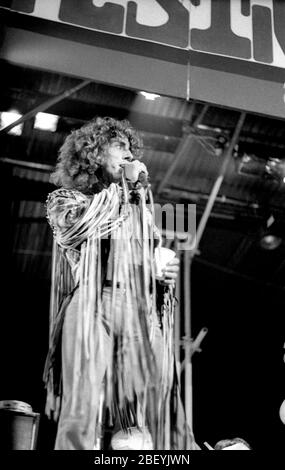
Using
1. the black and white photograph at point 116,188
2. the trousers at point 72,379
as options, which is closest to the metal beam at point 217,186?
the black and white photograph at point 116,188

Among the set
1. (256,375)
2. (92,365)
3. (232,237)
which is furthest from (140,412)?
(256,375)

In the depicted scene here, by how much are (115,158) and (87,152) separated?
5.0 inches

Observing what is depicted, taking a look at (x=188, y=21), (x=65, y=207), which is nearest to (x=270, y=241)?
(x=188, y=21)

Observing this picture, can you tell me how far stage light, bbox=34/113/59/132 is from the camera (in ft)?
9.33

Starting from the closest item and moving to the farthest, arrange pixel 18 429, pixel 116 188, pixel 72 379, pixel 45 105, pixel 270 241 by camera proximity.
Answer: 1. pixel 72 379
2. pixel 18 429
3. pixel 116 188
4. pixel 45 105
5. pixel 270 241

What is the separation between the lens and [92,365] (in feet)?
4.68

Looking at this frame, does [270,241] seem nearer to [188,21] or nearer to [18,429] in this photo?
[188,21]

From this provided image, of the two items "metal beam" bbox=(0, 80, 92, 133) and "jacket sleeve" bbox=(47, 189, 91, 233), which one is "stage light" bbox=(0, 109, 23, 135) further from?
"jacket sleeve" bbox=(47, 189, 91, 233)

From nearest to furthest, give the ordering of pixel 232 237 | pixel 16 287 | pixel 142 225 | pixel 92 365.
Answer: pixel 92 365
pixel 142 225
pixel 16 287
pixel 232 237

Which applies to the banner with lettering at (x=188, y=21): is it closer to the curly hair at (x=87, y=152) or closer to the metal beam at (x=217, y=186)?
the curly hair at (x=87, y=152)

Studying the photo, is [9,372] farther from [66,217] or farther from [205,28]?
[205,28]

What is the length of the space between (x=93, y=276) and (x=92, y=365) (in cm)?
29

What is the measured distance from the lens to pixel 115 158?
74.8 inches

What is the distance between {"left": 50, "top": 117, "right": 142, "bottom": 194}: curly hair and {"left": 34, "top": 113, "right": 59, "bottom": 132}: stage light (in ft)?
2.65
